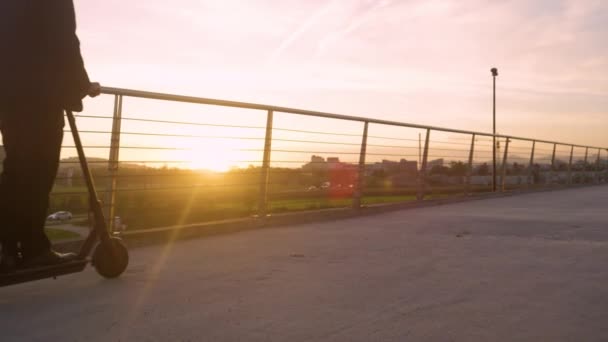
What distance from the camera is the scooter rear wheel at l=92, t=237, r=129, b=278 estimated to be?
273 cm

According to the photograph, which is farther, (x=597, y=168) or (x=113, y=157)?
(x=597, y=168)

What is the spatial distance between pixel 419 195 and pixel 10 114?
5999 mm

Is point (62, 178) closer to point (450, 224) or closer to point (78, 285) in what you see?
point (78, 285)

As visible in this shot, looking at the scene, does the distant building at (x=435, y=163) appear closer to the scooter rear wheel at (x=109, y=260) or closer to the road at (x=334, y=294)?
the road at (x=334, y=294)

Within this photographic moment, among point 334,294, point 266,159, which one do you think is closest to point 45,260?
point 334,294

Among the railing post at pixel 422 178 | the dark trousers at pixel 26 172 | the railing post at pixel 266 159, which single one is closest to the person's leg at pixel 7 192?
the dark trousers at pixel 26 172

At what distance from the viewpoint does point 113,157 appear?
378 cm

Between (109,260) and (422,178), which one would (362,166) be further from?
(109,260)

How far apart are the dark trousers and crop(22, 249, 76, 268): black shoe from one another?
0.08ft

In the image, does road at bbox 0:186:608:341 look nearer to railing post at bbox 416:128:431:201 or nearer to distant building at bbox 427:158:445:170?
railing post at bbox 416:128:431:201

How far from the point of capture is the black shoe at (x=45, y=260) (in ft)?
7.85

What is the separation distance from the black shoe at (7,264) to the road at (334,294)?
15 cm

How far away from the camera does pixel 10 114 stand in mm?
2311

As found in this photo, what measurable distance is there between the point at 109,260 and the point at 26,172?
2.05ft
